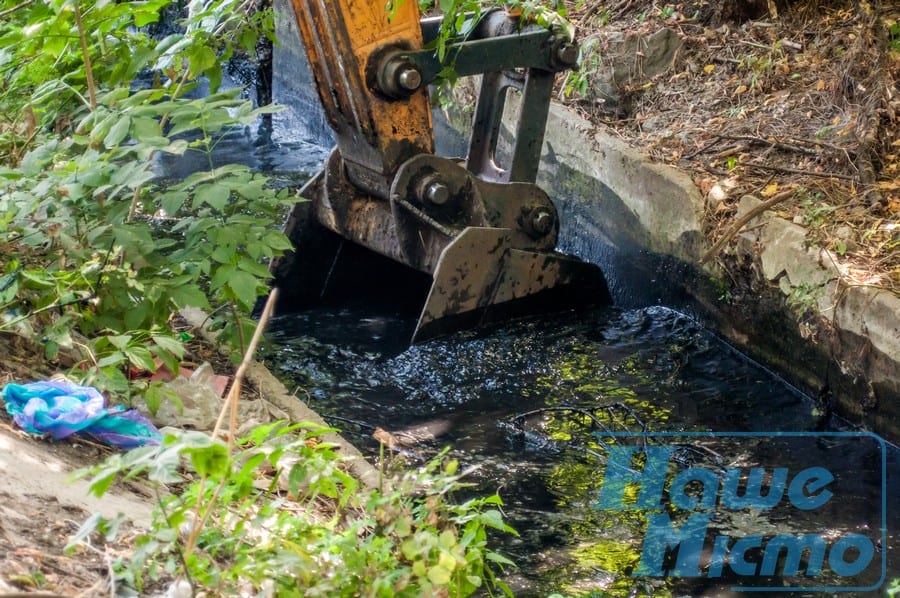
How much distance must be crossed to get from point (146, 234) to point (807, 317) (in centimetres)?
329

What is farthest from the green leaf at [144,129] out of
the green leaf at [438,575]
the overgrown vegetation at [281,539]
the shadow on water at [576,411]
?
the green leaf at [438,575]

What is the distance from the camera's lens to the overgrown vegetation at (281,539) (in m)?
2.38

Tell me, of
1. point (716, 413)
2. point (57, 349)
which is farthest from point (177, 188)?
point (716, 413)

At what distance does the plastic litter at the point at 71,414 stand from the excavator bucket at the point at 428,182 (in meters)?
2.25

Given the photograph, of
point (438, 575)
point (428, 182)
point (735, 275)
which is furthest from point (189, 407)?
point (735, 275)

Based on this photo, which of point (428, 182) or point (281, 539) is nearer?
point (281, 539)

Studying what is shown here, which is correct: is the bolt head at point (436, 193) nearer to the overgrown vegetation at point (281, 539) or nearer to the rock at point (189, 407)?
the rock at point (189, 407)

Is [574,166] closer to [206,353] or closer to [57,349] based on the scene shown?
[206,353]

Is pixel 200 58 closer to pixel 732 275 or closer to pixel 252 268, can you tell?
pixel 252 268

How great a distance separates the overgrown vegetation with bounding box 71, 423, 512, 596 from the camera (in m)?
2.38

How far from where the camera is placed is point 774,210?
5887 mm

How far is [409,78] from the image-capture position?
5449 mm

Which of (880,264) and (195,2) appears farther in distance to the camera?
(880,264)

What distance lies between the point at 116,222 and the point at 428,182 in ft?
6.36
